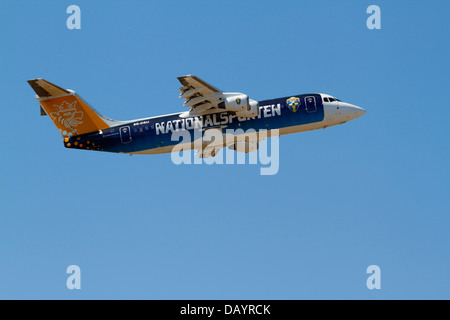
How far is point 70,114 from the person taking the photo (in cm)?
4175

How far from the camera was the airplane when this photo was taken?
130 ft

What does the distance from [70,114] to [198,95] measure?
8.27 m

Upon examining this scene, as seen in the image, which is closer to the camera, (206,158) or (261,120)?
(261,120)

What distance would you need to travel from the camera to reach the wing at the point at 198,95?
38.7 metres

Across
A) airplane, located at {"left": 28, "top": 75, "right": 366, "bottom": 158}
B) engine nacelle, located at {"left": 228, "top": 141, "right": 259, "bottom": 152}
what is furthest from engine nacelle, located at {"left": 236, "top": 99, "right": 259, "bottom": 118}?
engine nacelle, located at {"left": 228, "top": 141, "right": 259, "bottom": 152}

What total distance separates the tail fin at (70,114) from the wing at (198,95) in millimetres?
5711

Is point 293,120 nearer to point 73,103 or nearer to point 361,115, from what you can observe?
point 361,115

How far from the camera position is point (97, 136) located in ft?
136

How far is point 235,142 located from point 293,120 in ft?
12.9

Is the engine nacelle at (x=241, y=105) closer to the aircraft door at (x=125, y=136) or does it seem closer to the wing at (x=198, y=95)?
the wing at (x=198, y=95)

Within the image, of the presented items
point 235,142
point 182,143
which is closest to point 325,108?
point 235,142

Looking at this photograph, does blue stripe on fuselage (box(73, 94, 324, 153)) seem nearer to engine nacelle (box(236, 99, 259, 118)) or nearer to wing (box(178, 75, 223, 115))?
engine nacelle (box(236, 99, 259, 118))

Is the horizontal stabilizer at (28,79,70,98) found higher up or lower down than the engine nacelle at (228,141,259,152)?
higher up

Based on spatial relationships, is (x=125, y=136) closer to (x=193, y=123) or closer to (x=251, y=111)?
(x=193, y=123)
